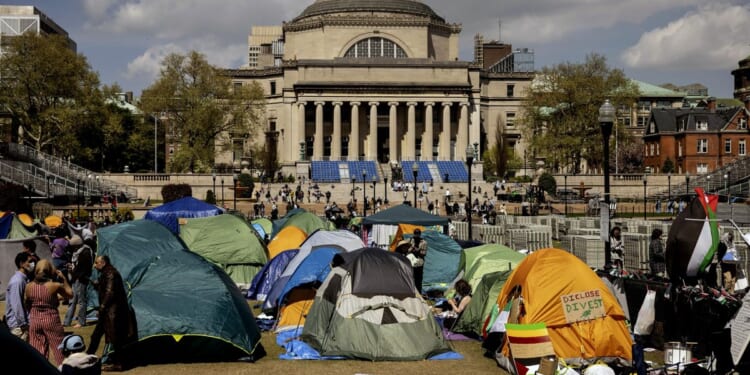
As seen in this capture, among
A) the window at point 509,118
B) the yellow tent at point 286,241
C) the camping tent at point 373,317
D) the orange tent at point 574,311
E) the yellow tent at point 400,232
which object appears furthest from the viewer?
the window at point 509,118

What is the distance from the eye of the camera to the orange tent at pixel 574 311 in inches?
569

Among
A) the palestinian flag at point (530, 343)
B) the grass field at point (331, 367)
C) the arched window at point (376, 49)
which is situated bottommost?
the grass field at point (331, 367)

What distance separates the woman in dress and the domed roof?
97729mm

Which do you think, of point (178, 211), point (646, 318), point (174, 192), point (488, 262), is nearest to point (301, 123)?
point (174, 192)

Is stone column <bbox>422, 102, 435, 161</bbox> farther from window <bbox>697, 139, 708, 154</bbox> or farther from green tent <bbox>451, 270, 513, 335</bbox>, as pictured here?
green tent <bbox>451, 270, 513, 335</bbox>

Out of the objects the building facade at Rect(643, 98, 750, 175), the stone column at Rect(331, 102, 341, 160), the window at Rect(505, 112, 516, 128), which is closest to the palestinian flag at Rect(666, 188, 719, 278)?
→ the building facade at Rect(643, 98, 750, 175)

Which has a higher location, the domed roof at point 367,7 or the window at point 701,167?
the domed roof at point 367,7

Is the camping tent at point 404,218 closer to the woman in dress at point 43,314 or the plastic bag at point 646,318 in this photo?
the plastic bag at point 646,318

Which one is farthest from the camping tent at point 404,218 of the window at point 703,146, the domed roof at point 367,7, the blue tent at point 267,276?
the domed roof at point 367,7

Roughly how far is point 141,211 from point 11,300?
45457mm

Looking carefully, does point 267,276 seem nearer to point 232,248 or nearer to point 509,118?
point 232,248

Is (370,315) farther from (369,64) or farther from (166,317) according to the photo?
(369,64)

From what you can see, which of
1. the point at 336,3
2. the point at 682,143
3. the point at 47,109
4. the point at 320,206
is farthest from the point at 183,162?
the point at 682,143

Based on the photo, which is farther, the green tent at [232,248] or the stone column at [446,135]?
the stone column at [446,135]
